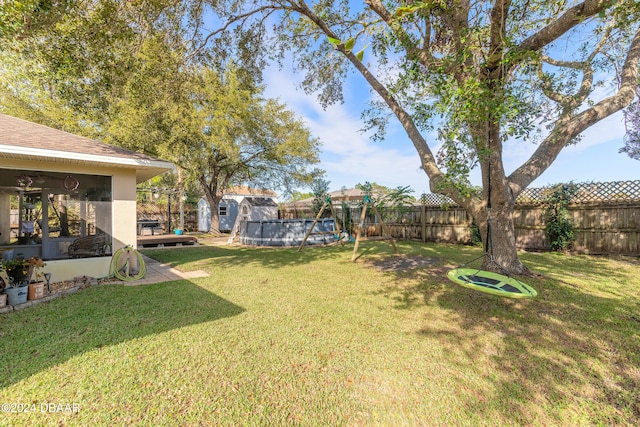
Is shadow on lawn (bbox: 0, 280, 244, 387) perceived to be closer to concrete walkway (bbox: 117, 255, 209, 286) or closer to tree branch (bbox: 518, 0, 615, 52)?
concrete walkway (bbox: 117, 255, 209, 286)

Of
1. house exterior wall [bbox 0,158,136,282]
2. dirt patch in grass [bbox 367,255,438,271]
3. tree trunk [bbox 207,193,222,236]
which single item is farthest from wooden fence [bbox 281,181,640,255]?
tree trunk [bbox 207,193,222,236]

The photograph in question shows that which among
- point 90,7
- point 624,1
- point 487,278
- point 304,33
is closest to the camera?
point 624,1

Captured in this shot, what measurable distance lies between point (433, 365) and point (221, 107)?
13.4 m

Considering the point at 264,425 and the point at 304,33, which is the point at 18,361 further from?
the point at 304,33

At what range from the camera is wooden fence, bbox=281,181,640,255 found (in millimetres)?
7344

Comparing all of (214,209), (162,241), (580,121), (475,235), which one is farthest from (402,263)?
(214,209)

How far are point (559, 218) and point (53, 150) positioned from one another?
484 inches

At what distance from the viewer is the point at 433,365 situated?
251 centimetres

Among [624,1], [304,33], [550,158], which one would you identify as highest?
[304,33]

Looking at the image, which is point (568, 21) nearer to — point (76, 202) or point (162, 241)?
point (76, 202)

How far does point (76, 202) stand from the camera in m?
5.69

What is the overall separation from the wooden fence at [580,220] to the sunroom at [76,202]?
6.78 m

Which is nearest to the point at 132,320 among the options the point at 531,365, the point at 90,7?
the point at 531,365

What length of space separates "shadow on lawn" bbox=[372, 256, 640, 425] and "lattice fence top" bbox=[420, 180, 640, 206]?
12.8 feet
